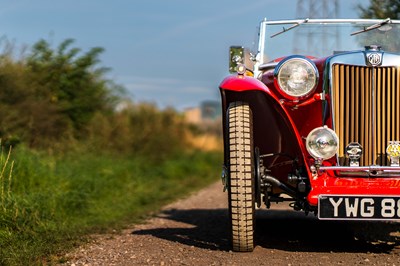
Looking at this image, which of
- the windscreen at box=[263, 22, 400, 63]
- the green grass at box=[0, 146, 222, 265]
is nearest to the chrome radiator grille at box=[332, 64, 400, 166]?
the windscreen at box=[263, 22, 400, 63]

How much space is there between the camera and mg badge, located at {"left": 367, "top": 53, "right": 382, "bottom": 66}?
5480 mm

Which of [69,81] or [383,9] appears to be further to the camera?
[69,81]

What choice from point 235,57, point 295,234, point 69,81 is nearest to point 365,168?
point 235,57

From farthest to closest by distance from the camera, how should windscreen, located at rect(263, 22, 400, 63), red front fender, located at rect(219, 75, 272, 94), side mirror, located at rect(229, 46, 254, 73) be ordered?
windscreen, located at rect(263, 22, 400, 63) < side mirror, located at rect(229, 46, 254, 73) < red front fender, located at rect(219, 75, 272, 94)

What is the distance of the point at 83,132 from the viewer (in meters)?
13.7

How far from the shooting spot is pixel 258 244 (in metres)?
6.23

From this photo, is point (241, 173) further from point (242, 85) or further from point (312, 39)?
point (312, 39)

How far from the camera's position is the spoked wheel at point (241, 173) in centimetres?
532

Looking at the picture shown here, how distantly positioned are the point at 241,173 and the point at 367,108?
45.3 inches

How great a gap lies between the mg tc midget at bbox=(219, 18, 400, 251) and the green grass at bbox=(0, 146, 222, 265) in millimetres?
1746

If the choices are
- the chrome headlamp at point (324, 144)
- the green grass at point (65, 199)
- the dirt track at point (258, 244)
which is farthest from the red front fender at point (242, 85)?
the green grass at point (65, 199)

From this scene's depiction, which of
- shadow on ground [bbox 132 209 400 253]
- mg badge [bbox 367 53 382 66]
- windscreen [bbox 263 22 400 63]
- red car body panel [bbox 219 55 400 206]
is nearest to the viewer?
red car body panel [bbox 219 55 400 206]

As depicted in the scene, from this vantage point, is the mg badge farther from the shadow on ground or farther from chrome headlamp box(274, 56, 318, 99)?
the shadow on ground

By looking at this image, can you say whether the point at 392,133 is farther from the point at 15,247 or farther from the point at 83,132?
the point at 83,132
